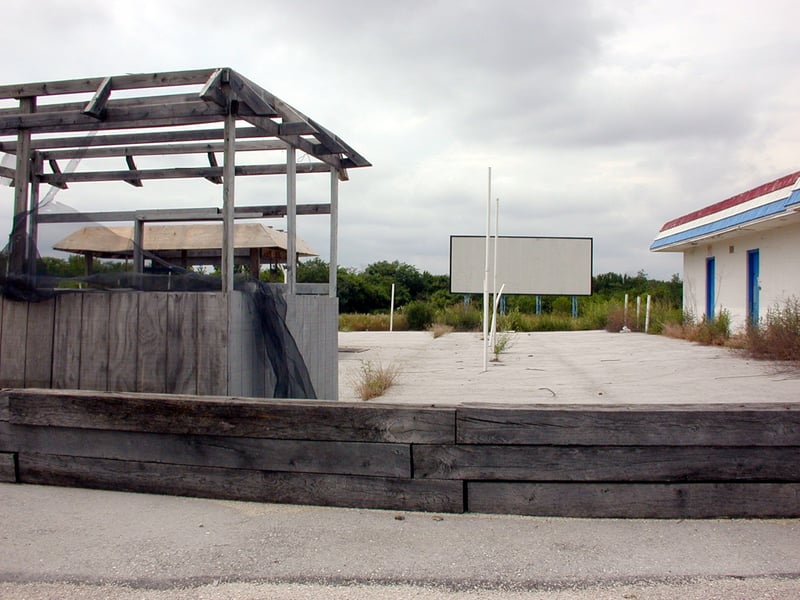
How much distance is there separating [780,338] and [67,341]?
477 inches

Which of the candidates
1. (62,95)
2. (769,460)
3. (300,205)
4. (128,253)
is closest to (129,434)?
(128,253)

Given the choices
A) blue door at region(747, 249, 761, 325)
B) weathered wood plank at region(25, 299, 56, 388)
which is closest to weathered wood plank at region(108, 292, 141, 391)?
weathered wood plank at region(25, 299, 56, 388)

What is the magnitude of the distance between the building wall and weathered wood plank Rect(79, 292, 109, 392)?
14992 millimetres

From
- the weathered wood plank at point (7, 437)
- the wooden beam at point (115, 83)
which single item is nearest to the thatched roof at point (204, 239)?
the wooden beam at point (115, 83)

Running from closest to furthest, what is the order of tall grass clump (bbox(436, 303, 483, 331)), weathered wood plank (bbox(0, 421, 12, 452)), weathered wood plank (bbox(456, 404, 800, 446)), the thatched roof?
weathered wood plank (bbox(456, 404, 800, 446))
weathered wood plank (bbox(0, 421, 12, 452))
the thatched roof
tall grass clump (bbox(436, 303, 483, 331))

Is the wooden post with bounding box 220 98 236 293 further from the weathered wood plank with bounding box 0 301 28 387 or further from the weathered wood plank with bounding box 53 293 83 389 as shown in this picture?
the weathered wood plank with bounding box 0 301 28 387

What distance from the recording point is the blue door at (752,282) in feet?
62.2

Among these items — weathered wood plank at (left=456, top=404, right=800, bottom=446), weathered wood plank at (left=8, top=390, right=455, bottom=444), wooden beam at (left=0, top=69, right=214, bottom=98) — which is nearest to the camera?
weathered wood plank at (left=456, top=404, right=800, bottom=446)

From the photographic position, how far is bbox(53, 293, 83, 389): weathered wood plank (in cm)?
558

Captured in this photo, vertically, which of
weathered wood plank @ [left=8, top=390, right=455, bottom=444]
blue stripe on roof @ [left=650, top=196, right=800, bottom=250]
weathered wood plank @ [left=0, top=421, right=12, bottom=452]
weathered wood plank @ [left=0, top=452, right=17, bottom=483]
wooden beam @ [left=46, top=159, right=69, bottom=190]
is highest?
blue stripe on roof @ [left=650, top=196, right=800, bottom=250]

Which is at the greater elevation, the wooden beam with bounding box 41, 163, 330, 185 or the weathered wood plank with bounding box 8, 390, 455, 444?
the wooden beam with bounding box 41, 163, 330, 185

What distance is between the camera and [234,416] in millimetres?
4434

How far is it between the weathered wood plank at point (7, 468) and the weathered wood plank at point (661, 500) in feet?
10.9

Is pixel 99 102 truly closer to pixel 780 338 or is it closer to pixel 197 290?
pixel 197 290
